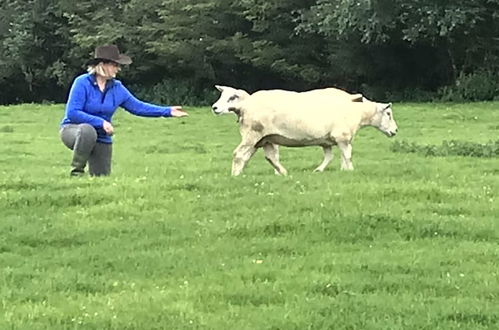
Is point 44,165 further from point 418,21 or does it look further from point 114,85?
point 418,21

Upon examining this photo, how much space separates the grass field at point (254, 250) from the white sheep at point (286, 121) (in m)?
0.70

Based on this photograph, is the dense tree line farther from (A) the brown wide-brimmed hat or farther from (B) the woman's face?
(A) the brown wide-brimmed hat

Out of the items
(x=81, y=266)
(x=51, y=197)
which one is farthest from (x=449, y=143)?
(x=81, y=266)

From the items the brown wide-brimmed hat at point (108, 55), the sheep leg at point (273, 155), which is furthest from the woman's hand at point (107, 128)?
the sheep leg at point (273, 155)

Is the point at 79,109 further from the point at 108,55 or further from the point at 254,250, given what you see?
the point at 254,250

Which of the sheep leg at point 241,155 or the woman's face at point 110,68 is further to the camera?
the sheep leg at point 241,155

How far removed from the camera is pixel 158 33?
48.6 m

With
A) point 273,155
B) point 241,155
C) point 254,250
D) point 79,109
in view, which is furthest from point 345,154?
point 254,250

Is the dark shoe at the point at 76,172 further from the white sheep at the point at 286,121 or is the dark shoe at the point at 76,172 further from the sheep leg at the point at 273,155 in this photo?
the sheep leg at the point at 273,155

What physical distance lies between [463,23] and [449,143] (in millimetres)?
16776

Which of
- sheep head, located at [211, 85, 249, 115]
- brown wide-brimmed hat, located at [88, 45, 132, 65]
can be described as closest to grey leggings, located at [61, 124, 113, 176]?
brown wide-brimmed hat, located at [88, 45, 132, 65]

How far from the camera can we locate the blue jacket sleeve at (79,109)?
42.4 ft

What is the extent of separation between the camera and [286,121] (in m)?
14.1

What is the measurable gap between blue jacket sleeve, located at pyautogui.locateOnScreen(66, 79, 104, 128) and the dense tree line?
23.9 metres
